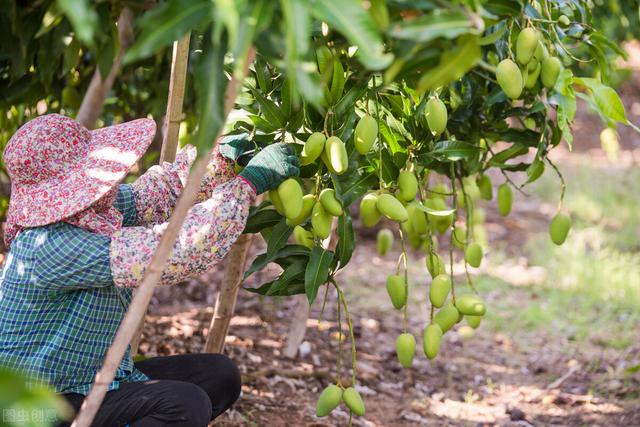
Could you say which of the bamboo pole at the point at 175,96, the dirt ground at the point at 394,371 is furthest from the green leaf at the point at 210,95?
the dirt ground at the point at 394,371

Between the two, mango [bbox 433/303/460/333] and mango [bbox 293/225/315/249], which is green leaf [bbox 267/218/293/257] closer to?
mango [bbox 293/225/315/249]

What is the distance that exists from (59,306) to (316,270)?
1.46ft

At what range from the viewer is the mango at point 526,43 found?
1.34 meters

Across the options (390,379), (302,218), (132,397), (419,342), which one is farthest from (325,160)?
(419,342)

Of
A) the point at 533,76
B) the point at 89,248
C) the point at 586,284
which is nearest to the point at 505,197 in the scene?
the point at 533,76

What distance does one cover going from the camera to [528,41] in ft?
4.40

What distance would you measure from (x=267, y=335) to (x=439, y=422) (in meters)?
0.69

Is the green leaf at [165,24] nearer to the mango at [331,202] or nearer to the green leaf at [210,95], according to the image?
the green leaf at [210,95]

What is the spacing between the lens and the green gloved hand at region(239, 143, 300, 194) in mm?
1364

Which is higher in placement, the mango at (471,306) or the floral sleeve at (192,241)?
the floral sleeve at (192,241)

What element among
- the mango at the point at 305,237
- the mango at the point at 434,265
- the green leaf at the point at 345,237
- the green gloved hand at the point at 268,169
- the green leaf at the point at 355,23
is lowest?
the mango at the point at 434,265

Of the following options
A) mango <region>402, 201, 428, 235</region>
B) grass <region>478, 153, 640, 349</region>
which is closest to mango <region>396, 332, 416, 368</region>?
mango <region>402, 201, 428, 235</region>

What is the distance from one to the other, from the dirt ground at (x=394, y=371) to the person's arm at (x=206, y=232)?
2.62 feet

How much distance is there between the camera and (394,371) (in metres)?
2.62
